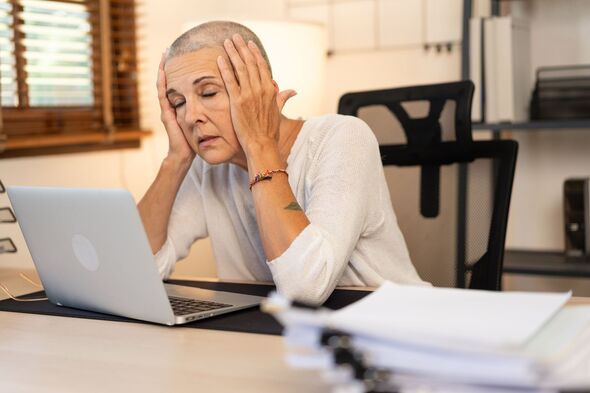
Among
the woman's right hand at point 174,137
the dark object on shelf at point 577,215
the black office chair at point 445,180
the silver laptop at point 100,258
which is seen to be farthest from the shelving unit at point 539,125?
the silver laptop at point 100,258

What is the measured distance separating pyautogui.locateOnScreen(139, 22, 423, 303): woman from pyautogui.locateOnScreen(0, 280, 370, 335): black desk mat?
0.15 ft

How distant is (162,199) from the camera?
175cm

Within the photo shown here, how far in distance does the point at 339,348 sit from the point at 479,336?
109mm

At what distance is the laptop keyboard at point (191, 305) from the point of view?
4.29ft

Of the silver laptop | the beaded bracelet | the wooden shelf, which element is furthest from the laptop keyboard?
the wooden shelf

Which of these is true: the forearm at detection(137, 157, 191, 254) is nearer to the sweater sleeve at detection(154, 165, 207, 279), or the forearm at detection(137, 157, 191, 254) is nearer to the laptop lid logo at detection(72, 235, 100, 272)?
the sweater sleeve at detection(154, 165, 207, 279)

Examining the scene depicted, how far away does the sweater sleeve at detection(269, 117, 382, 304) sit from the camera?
1359mm

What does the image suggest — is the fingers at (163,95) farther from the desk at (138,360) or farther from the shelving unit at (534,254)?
the shelving unit at (534,254)

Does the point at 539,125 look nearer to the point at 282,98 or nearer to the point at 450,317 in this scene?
the point at 282,98

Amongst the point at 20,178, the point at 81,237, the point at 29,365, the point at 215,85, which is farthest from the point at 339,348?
the point at 20,178

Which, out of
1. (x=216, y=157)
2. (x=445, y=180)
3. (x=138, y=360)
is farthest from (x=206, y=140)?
(x=138, y=360)

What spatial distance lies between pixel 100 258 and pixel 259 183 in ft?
0.98

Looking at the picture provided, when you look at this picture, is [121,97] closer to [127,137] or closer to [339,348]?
[127,137]

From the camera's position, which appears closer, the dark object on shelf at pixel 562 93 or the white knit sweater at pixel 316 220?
the white knit sweater at pixel 316 220
